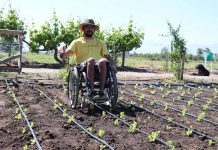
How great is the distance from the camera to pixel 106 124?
5.30m

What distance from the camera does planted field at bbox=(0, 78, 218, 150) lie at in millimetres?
4340

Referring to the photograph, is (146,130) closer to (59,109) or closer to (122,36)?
(59,109)

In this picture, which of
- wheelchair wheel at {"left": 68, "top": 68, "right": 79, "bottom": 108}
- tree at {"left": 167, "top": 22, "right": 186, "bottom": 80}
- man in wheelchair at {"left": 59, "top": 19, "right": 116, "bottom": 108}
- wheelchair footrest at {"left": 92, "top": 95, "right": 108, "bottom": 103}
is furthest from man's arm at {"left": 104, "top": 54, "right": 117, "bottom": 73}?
tree at {"left": 167, "top": 22, "right": 186, "bottom": 80}

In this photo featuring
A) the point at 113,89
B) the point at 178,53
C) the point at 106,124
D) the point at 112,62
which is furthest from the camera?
the point at 178,53

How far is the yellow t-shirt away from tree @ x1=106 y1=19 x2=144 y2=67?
41.2 ft

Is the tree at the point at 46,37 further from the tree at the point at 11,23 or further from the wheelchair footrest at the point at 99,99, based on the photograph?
the wheelchair footrest at the point at 99,99

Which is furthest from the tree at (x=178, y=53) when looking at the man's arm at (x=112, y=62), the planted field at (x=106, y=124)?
the man's arm at (x=112, y=62)

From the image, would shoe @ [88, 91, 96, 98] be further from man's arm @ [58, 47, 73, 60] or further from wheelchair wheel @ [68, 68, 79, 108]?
man's arm @ [58, 47, 73, 60]

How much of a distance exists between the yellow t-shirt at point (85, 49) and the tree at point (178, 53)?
20.9 feet

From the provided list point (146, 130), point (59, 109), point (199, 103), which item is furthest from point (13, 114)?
Answer: point (199, 103)

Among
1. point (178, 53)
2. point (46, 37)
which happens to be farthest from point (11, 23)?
point (178, 53)

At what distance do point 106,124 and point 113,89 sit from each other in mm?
1050

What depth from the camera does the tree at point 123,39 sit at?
1962 centimetres

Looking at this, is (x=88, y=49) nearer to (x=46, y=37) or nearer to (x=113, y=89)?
(x=113, y=89)
